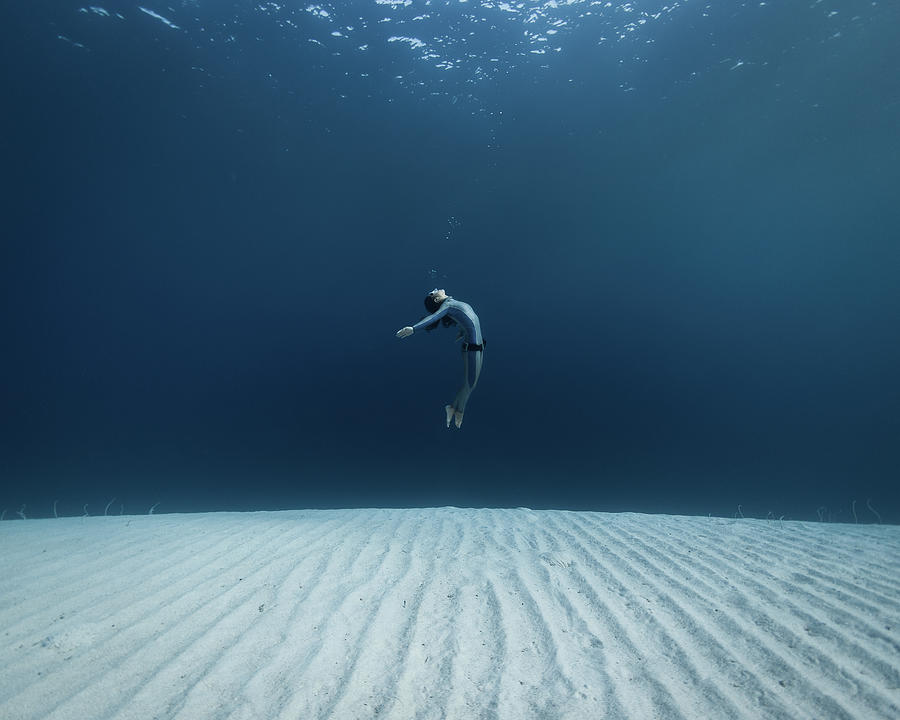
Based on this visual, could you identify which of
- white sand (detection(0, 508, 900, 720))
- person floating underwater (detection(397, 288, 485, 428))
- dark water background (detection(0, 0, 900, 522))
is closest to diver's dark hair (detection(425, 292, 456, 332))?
person floating underwater (detection(397, 288, 485, 428))

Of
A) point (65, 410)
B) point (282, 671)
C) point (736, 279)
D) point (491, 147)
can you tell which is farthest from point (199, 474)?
point (736, 279)

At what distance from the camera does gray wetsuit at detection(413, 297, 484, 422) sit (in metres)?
5.09

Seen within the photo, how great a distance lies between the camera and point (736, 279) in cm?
4103

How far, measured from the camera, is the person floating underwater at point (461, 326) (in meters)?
5.02

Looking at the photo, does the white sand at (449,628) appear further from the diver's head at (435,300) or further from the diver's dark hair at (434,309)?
the diver's head at (435,300)

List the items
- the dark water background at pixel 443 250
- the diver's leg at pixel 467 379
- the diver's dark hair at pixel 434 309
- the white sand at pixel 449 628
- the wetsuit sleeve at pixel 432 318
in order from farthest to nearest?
1. the dark water background at pixel 443 250
2. the diver's leg at pixel 467 379
3. the diver's dark hair at pixel 434 309
4. the wetsuit sleeve at pixel 432 318
5. the white sand at pixel 449 628

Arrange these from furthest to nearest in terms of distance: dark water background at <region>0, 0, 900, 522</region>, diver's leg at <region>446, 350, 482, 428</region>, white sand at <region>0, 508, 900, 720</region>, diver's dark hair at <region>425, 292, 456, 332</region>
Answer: dark water background at <region>0, 0, 900, 522</region> → diver's leg at <region>446, 350, 482, 428</region> → diver's dark hair at <region>425, 292, 456, 332</region> → white sand at <region>0, 508, 900, 720</region>

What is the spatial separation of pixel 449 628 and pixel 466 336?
3.14 m

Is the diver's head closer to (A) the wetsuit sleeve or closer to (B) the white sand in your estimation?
(A) the wetsuit sleeve

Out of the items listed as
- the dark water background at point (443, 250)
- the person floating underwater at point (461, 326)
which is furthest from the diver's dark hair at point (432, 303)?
the dark water background at point (443, 250)

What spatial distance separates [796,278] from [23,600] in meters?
55.5

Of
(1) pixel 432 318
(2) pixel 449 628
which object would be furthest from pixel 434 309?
(2) pixel 449 628

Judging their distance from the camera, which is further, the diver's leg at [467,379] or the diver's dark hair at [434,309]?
the diver's leg at [467,379]

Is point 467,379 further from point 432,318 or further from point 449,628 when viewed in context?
point 449,628
